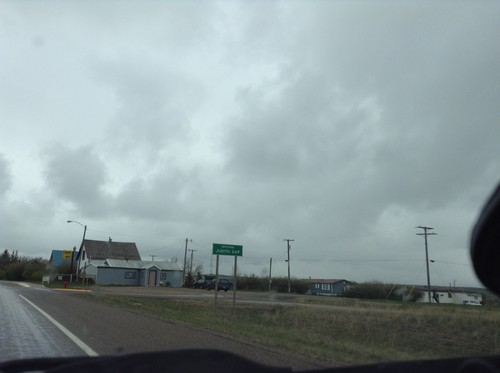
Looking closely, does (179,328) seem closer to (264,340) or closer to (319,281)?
(264,340)

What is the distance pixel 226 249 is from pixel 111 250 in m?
70.7

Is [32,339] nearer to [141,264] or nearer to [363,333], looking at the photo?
[363,333]

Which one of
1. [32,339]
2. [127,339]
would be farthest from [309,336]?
[32,339]

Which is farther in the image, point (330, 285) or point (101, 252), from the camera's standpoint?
point (330, 285)

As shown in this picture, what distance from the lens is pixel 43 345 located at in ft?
37.0

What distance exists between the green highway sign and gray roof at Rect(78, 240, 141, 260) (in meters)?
67.0

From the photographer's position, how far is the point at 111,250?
90812mm

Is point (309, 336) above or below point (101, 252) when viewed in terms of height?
below

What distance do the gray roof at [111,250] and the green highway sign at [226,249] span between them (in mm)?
66976

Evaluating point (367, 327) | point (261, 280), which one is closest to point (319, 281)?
point (261, 280)

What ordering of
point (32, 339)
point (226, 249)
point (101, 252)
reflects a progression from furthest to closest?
point (101, 252)
point (226, 249)
point (32, 339)

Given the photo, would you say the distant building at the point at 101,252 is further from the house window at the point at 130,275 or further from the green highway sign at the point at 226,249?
the green highway sign at the point at 226,249

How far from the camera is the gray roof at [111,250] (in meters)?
88.0

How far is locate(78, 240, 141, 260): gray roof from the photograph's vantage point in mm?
88025
